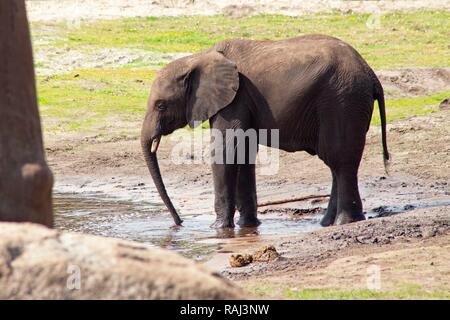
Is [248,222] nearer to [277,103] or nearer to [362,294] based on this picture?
[277,103]

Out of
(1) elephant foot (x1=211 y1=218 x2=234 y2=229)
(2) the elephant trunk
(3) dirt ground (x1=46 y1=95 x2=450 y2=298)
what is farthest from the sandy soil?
(1) elephant foot (x1=211 y1=218 x2=234 y2=229)

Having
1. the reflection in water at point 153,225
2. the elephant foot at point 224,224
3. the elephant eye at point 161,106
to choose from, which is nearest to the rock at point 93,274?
the reflection in water at point 153,225

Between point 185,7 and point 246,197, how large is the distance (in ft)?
77.7

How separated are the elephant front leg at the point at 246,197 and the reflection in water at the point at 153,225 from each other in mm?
158

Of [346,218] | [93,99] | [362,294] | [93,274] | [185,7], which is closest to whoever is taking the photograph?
[93,274]

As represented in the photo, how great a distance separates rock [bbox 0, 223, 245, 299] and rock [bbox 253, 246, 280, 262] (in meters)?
5.05

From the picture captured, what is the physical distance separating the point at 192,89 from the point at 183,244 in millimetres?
2157

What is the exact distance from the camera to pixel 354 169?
12758mm

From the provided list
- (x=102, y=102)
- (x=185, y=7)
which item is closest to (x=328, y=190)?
(x=102, y=102)

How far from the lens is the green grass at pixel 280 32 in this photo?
2667 cm

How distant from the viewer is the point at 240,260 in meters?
10.4

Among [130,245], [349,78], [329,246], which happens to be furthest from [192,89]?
[130,245]

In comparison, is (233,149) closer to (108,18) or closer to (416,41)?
(416,41)

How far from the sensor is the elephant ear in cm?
1305
